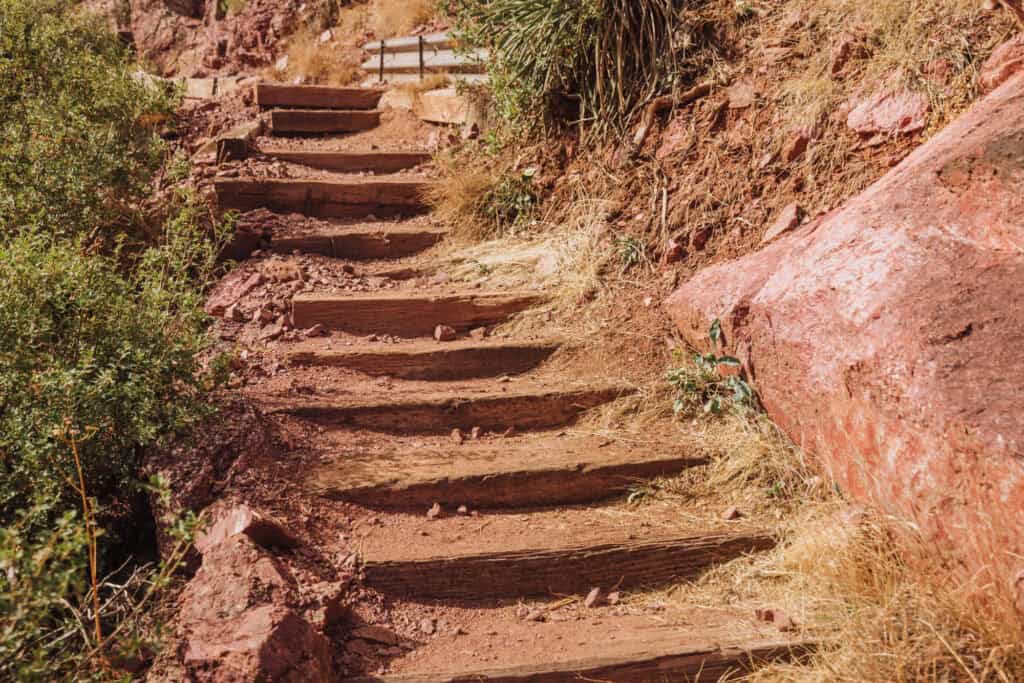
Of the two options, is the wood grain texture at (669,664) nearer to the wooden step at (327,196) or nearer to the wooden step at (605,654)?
the wooden step at (605,654)

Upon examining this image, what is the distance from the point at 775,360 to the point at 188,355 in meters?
2.19

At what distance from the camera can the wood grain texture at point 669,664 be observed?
105 inches

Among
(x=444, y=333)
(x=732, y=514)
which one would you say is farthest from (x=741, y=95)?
(x=732, y=514)

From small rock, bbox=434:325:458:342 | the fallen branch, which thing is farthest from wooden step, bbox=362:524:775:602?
the fallen branch

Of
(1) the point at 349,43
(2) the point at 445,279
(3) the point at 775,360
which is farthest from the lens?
(1) the point at 349,43

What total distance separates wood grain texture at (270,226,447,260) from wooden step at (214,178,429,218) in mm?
321

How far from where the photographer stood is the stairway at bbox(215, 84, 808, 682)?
110 inches

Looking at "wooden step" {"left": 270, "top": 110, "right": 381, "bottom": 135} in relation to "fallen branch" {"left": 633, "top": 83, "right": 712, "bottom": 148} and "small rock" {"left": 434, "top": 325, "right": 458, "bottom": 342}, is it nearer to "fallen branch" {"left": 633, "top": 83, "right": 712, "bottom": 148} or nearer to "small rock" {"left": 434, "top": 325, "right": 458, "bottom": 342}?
"fallen branch" {"left": 633, "top": 83, "right": 712, "bottom": 148}

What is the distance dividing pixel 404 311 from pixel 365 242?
90 centimetres

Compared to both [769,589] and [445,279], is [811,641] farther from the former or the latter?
[445,279]

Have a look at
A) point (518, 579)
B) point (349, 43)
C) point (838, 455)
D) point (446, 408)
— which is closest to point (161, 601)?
point (518, 579)

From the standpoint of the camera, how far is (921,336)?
2.84 m

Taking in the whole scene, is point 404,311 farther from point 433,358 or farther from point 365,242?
point 365,242

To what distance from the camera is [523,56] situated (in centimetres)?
527
